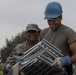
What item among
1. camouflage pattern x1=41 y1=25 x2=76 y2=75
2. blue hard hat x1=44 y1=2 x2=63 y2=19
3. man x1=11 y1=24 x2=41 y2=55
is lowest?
man x1=11 y1=24 x2=41 y2=55

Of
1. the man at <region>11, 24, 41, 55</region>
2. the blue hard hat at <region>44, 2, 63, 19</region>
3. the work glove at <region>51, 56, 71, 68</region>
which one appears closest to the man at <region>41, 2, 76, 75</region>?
the blue hard hat at <region>44, 2, 63, 19</region>

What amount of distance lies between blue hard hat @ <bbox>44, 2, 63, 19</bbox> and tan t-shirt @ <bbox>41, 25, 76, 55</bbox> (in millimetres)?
222

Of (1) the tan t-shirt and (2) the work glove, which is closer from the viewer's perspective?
(2) the work glove

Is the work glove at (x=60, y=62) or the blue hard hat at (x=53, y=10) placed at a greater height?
the blue hard hat at (x=53, y=10)

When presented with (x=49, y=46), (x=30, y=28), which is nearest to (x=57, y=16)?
(x=49, y=46)

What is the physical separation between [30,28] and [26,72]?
1.28 meters

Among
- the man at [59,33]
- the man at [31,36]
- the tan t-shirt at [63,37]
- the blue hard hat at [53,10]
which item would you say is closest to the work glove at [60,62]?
the man at [59,33]

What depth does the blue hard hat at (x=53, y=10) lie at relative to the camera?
6590 mm

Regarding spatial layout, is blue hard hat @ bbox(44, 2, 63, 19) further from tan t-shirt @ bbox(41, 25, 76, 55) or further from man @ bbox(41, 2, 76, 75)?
tan t-shirt @ bbox(41, 25, 76, 55)

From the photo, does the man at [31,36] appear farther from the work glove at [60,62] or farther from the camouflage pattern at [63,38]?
the work glove at [60,62]

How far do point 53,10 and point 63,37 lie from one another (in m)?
0.40

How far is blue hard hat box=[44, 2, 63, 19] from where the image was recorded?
6.59 m

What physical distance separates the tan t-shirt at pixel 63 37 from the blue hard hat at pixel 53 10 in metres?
0.22

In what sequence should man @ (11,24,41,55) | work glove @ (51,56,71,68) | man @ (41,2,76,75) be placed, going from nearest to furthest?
1. work glove @ (51,56,71,68)
2. man @ (41,2,76,75)
3. man @ (11,24,41,55)
